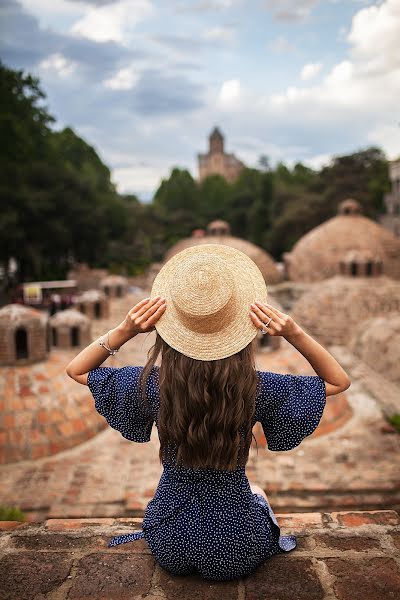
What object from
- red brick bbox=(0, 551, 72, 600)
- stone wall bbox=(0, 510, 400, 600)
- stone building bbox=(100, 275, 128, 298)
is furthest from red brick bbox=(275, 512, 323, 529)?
stone building bbox=(100, 275, 128, 298)

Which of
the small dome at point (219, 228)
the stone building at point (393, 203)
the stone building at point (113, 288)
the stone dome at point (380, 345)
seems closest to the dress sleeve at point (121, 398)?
the stone dome at point (380, 345)

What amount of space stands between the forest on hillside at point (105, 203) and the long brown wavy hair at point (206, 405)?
844 inches

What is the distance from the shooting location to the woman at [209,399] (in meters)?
1.94

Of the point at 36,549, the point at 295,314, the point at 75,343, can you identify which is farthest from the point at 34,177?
the point at 36,549

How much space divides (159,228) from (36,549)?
135 feet

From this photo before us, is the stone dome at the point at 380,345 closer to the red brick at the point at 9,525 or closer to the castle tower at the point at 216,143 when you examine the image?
the red brick at the point at 9,525

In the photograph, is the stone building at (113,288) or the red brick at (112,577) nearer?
the red brick at (112,577)

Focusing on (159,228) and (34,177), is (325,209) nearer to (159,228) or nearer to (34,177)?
(159,228)

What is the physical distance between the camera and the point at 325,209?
113ft

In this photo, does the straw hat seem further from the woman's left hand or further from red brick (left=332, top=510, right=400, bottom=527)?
red brick (left=332, top=510, right=400, bottom=527)

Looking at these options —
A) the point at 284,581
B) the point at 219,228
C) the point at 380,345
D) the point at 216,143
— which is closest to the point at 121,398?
the point at 284,581

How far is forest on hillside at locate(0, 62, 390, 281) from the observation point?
24125 mm

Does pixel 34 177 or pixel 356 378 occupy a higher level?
pixel 34 177

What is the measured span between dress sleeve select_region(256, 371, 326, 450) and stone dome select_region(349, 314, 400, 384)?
11.3 metres
